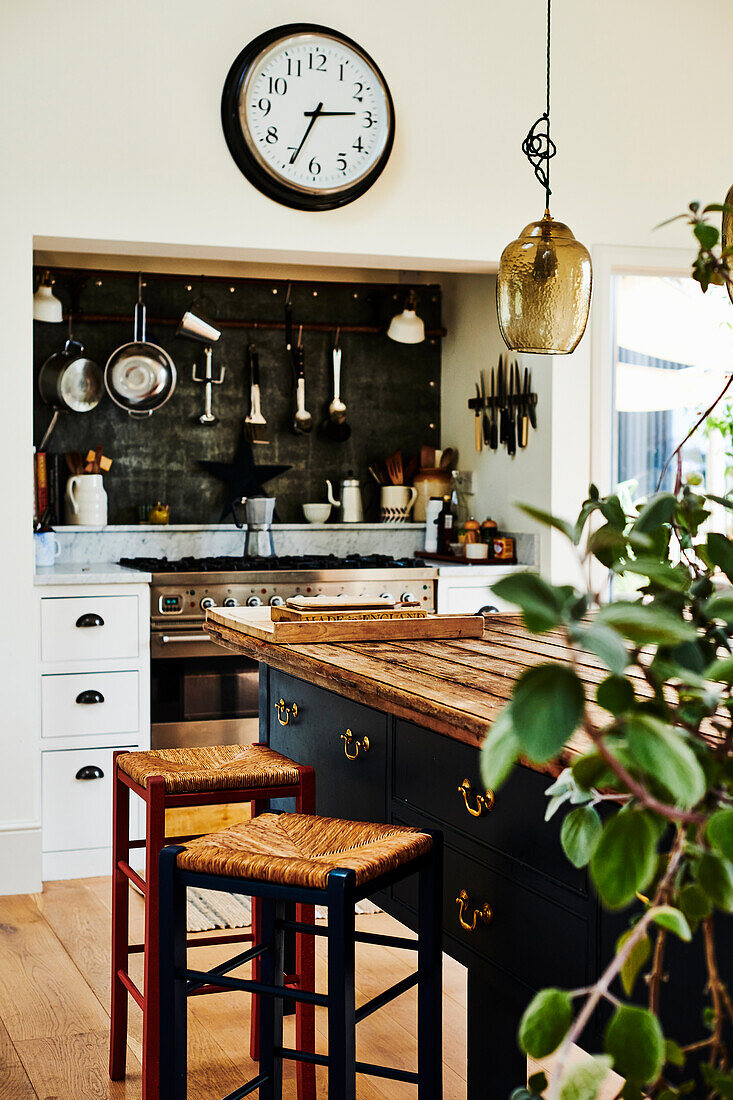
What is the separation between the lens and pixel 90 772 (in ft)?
12.6

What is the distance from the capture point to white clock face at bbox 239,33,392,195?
3.80 metres

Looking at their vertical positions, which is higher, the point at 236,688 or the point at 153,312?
the point at 153,312

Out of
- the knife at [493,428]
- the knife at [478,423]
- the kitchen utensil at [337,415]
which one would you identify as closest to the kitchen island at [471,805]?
the knife at [493,428]

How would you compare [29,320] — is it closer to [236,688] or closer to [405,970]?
[236,688]

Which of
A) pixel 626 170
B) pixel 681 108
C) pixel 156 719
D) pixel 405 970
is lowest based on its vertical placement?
pixel 405 970

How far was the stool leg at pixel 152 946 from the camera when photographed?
2.17m

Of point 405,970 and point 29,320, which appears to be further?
point 29,320

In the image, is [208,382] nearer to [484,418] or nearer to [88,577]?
[484,418]

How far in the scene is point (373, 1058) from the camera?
2.53 meters

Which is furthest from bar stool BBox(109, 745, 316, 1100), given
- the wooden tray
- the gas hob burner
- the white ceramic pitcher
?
the white ceramic pitcher

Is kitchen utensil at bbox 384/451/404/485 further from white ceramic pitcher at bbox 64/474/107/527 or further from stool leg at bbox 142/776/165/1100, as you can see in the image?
stool leg at bbox 142/776/165/1100

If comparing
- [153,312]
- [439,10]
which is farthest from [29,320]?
[439,10]

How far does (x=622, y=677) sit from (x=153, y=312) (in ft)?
15.7

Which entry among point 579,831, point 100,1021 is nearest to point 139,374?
point 100,1021
